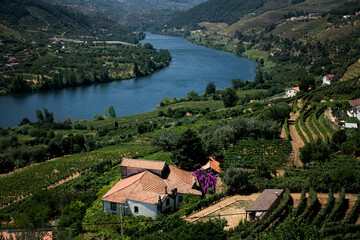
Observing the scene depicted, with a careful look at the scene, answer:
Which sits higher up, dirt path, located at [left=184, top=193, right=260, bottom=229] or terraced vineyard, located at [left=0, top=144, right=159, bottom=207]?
dirt path, located at [left=184, top=193, right=260, bottom=229]

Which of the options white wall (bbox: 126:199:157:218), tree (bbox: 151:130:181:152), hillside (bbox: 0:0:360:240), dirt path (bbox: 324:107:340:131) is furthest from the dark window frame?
dirt path (bbox: 324:107:340:131)

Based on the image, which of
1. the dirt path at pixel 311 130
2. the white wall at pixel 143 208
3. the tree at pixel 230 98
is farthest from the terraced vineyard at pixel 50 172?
the tree at pixel 230 98

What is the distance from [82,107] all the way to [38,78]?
69.0 ft

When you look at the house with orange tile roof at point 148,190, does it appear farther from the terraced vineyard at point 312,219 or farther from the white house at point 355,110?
the white house at point 355,110

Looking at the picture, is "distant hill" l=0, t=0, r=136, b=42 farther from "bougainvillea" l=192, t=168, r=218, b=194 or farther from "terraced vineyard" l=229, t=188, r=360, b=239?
"terraced vineyard" l=229, t=188, r=360, b=239

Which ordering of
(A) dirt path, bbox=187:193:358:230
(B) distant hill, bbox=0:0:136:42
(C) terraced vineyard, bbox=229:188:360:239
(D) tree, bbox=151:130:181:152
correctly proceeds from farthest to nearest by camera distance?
(B) distant hill, bbox=0:0:136:42 → (D) tree, bbox=151:130:181:152 → (A) dirt path, bbox=187:193:358:230 → (C) terraced vineyard, bbox=229:188:360:239

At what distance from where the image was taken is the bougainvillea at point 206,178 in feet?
78.2

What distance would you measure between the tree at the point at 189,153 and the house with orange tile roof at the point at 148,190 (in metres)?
1.29

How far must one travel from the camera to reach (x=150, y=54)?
130 metres

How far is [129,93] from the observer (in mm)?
85375

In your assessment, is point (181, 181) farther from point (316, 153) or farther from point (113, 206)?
point (316, 153)

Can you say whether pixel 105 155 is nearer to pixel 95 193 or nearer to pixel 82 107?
pixel 95 193

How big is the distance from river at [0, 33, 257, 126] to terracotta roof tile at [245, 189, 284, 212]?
180 ft

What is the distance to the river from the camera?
7162cm
